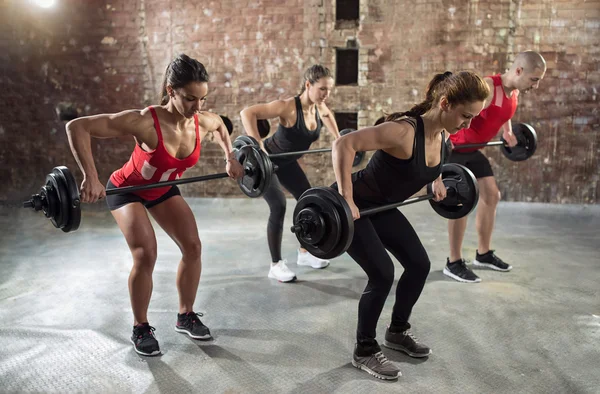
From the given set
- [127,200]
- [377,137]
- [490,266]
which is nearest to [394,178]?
[377,137]

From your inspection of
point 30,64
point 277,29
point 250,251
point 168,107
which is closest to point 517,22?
point 277,29

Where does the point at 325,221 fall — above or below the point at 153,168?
below

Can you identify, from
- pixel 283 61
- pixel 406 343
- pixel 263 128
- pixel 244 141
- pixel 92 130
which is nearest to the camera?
pixel 92 130

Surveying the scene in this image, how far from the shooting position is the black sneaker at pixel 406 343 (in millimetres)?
2475

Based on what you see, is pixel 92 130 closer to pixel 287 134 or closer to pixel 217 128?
pixel 217 128

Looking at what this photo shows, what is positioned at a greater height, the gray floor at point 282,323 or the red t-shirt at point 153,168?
the red t-shirt at point 153,168

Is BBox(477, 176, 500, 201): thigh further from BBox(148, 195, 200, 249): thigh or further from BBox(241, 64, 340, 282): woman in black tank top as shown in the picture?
BBox(148, 195, 200, 249): thigh

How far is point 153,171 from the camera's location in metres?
2.48

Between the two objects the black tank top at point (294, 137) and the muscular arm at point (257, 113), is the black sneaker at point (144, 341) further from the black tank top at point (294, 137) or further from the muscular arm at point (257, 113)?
the black tank top at point (294, 137)

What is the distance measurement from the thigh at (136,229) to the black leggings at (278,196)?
48.1 inches

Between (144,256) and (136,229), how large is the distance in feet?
0.43

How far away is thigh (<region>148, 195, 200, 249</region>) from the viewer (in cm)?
256

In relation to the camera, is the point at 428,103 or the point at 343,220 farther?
the point at 428,103

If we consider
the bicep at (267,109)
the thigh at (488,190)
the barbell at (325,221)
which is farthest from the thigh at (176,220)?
the thigh at (488,190)
